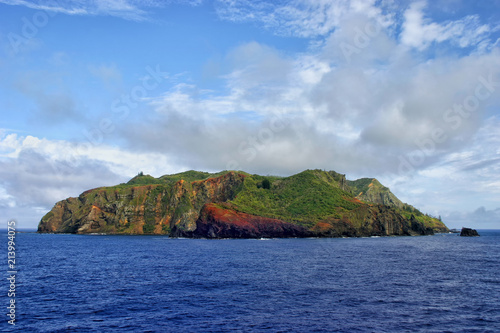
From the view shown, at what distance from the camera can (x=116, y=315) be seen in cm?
3931

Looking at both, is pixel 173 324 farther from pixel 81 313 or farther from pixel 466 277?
pixel 466 277

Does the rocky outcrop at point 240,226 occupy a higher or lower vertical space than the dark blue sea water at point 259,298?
higher

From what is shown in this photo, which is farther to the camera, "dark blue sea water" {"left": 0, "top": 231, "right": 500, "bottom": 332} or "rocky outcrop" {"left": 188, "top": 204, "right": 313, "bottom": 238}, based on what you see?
"rocky outcrop" {"left": 188, "top": 204, "right": 313, "bottom": 238}

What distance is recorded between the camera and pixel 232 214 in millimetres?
190250

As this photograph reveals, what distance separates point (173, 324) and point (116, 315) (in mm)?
7730

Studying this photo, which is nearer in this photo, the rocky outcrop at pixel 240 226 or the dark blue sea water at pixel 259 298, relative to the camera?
the dark blue sea water at pixel 259 298

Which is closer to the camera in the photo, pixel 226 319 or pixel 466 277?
pixel 226 319

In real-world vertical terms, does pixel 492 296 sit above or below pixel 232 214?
below

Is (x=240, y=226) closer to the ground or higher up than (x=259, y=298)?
higher up

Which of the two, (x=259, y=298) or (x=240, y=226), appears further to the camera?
(x=240, y=226)

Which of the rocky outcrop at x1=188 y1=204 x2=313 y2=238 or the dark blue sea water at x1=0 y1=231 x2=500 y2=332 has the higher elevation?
the rocky outcrop at x1=188 y1=204 x2=313 y2=238

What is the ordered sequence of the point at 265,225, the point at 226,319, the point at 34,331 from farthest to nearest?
the point at 265,225, the point at 226,319, the point at 34,331

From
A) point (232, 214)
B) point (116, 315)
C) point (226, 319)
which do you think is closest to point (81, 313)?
point (116, 315)

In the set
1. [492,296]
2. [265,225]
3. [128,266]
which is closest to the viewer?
[492,296]
